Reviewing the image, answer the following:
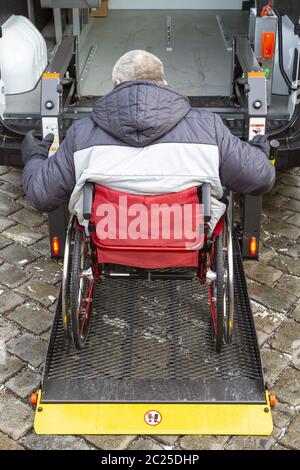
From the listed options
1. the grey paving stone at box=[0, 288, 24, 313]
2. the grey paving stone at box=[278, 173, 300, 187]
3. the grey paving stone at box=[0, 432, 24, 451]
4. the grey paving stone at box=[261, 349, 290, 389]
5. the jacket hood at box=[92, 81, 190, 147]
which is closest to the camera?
the jacket hood at box=[92, 81, 190, 147]

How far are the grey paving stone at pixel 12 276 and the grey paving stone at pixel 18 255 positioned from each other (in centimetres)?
7

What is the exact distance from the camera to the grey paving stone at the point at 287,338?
3.60m

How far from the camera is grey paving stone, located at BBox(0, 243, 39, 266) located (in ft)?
14.3

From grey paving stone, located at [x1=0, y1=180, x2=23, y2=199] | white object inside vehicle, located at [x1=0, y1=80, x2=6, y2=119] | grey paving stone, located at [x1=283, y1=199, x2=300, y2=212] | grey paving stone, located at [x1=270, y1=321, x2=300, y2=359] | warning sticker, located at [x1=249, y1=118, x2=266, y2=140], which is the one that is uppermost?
warning sticker, located at [x1=249, y1=118, x2=266, y2=140]

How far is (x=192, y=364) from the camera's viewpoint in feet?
11.0

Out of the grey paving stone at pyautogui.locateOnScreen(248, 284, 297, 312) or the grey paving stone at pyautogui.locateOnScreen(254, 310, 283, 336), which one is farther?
the grey paving stone at pyautogui.locateOnScreen(248, 284, 297, 312)

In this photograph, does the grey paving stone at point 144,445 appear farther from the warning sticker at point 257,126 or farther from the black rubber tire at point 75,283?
the warning sticker at point 257,126

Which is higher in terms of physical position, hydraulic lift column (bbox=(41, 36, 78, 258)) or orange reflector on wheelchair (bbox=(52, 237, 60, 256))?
hydraulic lift column (bbox=(41, 36, 78, 258))

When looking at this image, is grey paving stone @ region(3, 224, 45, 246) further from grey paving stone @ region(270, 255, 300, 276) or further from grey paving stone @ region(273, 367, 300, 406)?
grey paving stone @ region(273, 367, 300, 406)

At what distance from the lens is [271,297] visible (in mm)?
4000

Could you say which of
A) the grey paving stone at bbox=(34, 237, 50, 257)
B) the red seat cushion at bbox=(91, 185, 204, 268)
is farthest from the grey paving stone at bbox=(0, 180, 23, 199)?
the red seat cushion at bbox=(91, 185, 204, 268)

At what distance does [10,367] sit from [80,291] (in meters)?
0.58

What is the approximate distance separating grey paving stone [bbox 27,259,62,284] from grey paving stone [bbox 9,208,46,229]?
1.63 feet
